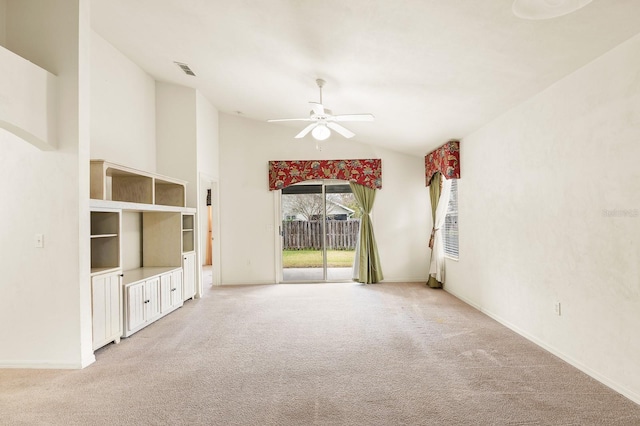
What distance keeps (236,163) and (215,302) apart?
2683 millimetres

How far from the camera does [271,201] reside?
6.63m

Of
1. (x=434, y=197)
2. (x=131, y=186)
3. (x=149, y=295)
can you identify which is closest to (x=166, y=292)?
(x=149, y=295)

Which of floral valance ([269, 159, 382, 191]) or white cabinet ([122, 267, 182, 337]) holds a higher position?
floral valance ([269, 159, 382, 191])

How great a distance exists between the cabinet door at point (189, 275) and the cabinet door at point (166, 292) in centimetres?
47

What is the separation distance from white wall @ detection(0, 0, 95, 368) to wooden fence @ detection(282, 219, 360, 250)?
4.08 metres

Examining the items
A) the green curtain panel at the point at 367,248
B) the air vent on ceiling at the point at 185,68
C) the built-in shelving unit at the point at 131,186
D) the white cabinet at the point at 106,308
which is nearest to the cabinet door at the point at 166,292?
the white cabinet at the point at 106,308

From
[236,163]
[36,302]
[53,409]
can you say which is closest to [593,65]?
[53,409]

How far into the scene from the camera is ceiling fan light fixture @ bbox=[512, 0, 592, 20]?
4.82 feet

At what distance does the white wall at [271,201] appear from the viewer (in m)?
6.59

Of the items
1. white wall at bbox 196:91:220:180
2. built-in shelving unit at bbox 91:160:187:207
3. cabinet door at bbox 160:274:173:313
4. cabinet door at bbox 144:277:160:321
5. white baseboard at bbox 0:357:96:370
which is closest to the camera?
white baseboard at bbox 0:357:96:370

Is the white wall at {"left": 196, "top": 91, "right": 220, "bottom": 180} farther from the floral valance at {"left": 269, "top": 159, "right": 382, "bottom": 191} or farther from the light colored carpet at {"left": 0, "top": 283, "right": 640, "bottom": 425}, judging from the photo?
the light colored carpet at {"left": 0, "top": 283, "right": 640, "bottom": 425}

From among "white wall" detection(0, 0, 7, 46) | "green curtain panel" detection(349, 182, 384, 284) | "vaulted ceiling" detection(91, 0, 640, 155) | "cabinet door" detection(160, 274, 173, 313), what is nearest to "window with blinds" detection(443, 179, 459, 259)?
"vaulted ceiling" detection(91, 0, 640, 155)

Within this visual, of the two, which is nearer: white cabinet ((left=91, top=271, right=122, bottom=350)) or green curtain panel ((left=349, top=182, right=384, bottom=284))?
white cabinet ((left=91, top=271, right=122, bottom=350))

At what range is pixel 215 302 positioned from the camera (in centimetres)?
526
